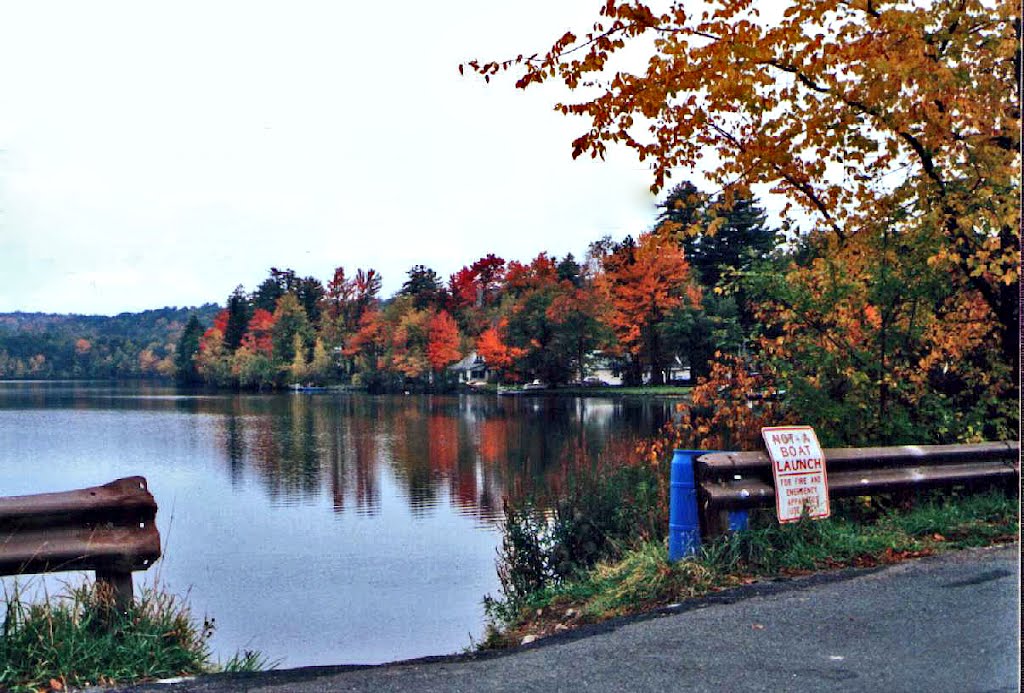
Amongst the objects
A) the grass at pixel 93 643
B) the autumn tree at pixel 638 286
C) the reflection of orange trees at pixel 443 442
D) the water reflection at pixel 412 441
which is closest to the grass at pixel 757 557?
the grass at pixel 93 643

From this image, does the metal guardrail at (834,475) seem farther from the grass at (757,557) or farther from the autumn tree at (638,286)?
the autumn tree at (638,286)

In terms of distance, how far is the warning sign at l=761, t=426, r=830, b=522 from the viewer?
7891 mm

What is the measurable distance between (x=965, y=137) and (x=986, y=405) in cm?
295

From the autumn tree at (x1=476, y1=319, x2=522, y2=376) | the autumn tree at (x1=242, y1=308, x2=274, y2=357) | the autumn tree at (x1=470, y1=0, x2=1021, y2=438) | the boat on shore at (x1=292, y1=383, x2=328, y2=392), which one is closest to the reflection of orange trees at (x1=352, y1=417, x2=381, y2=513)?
the boat on shore at (x1=292, y1=383, x2=328, y2=392)

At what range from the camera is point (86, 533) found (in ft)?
19.8

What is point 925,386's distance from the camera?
36.4ft

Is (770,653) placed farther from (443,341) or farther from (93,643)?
(443,341)

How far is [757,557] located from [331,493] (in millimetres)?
18784

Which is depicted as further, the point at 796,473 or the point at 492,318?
the point at 492,318

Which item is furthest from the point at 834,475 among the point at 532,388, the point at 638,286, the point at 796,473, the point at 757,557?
the point at 532,388

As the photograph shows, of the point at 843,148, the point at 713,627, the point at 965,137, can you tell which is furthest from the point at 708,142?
the point at 713,627

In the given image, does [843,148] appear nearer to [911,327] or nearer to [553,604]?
[911,327]

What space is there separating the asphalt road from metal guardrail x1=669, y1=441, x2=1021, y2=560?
40.0 inches

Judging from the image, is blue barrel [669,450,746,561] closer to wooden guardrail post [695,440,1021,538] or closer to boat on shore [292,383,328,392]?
wooden guardrail post [695,440,1021,538]
